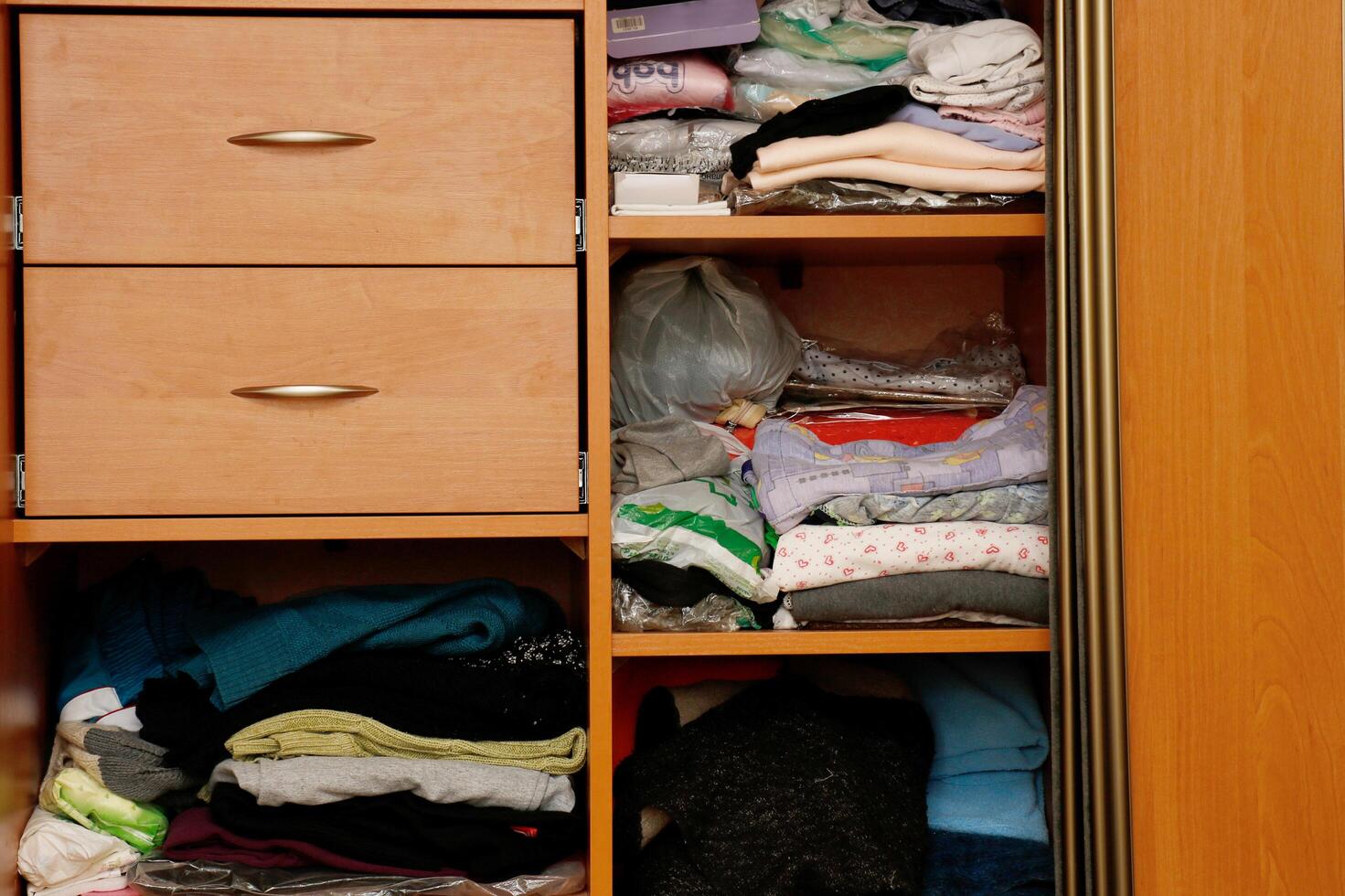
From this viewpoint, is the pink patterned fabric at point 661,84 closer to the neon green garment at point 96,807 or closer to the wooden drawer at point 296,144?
the wooden drawer at point 296,144

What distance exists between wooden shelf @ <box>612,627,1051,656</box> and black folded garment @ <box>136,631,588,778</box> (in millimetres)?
156

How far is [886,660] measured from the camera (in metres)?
1.41

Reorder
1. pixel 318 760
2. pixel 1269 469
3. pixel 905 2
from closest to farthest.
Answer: pixel 1269 469 < pixel 318 760 < pixel 905 2

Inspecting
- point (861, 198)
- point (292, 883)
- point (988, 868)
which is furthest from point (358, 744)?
point (861, 198)

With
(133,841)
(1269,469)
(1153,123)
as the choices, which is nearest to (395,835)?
(133,841)

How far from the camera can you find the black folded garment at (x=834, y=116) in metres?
1.17

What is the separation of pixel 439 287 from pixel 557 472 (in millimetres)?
235

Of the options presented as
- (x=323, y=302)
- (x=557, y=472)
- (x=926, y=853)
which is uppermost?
(x=323, y=302)

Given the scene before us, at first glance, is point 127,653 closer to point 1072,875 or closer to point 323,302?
point 323,302

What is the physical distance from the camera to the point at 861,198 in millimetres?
1201

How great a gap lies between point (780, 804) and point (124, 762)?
738 mm

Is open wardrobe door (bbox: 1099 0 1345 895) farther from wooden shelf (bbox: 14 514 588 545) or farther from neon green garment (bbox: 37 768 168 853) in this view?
neon green garment (bbox: 37 768 168 853)

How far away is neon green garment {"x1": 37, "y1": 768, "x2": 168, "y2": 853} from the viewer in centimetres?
119

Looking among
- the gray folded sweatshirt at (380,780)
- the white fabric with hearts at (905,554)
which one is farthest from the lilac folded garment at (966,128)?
the gray folded sweatshirt at (380,780)
